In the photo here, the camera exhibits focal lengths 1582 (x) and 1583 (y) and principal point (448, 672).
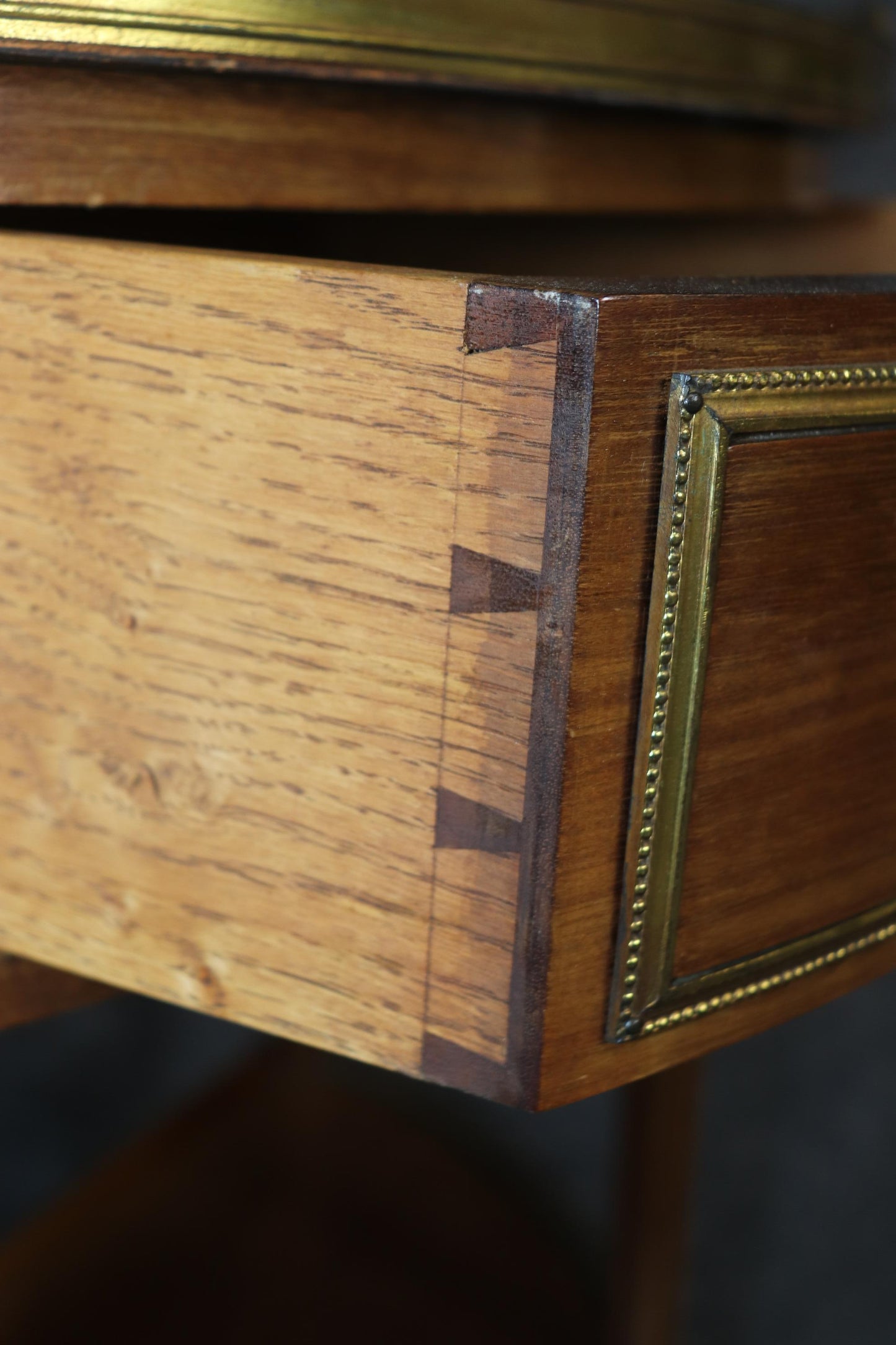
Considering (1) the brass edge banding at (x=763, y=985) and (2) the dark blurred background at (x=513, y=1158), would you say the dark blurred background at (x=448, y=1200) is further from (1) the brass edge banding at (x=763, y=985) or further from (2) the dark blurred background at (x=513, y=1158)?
(1) the brass edge banding at (x=763, y=985)

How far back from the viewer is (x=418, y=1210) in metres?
1.17

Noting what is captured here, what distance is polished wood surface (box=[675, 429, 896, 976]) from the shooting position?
15.9 inches

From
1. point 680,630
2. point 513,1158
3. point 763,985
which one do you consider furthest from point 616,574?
point 513,1158

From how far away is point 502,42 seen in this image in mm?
512

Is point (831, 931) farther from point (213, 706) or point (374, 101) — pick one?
point (374, 101)

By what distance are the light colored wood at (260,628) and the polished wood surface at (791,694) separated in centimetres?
6

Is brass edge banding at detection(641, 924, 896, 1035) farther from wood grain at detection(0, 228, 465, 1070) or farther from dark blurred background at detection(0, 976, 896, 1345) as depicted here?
dark blurred background at detection(0, 976, 896, 1345)

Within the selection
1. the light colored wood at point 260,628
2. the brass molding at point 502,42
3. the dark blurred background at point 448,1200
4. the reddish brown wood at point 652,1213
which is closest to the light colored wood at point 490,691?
the light colored wood at point 260,628

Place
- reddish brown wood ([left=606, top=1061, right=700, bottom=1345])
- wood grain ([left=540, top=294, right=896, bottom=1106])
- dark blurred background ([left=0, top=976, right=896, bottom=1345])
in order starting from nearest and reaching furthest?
wood grain ([left=540, top=294, right=896, bottom=1106]), reddish brown wood ([left=606, top=1061, right=700, bottom=1345]), dark blurred background ([left=0, top=976, right=896, bottom=1345])

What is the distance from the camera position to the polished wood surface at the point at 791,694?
0.40m

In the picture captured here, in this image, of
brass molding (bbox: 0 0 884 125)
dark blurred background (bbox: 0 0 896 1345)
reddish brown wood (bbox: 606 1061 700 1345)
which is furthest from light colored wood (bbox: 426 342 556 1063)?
reddish brown wood (bbox: 606 1061 700 1345)

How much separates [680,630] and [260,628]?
11cm

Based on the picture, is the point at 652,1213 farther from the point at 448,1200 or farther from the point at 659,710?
the point at 659,710

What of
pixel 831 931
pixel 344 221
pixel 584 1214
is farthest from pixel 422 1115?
pixel 831 931
